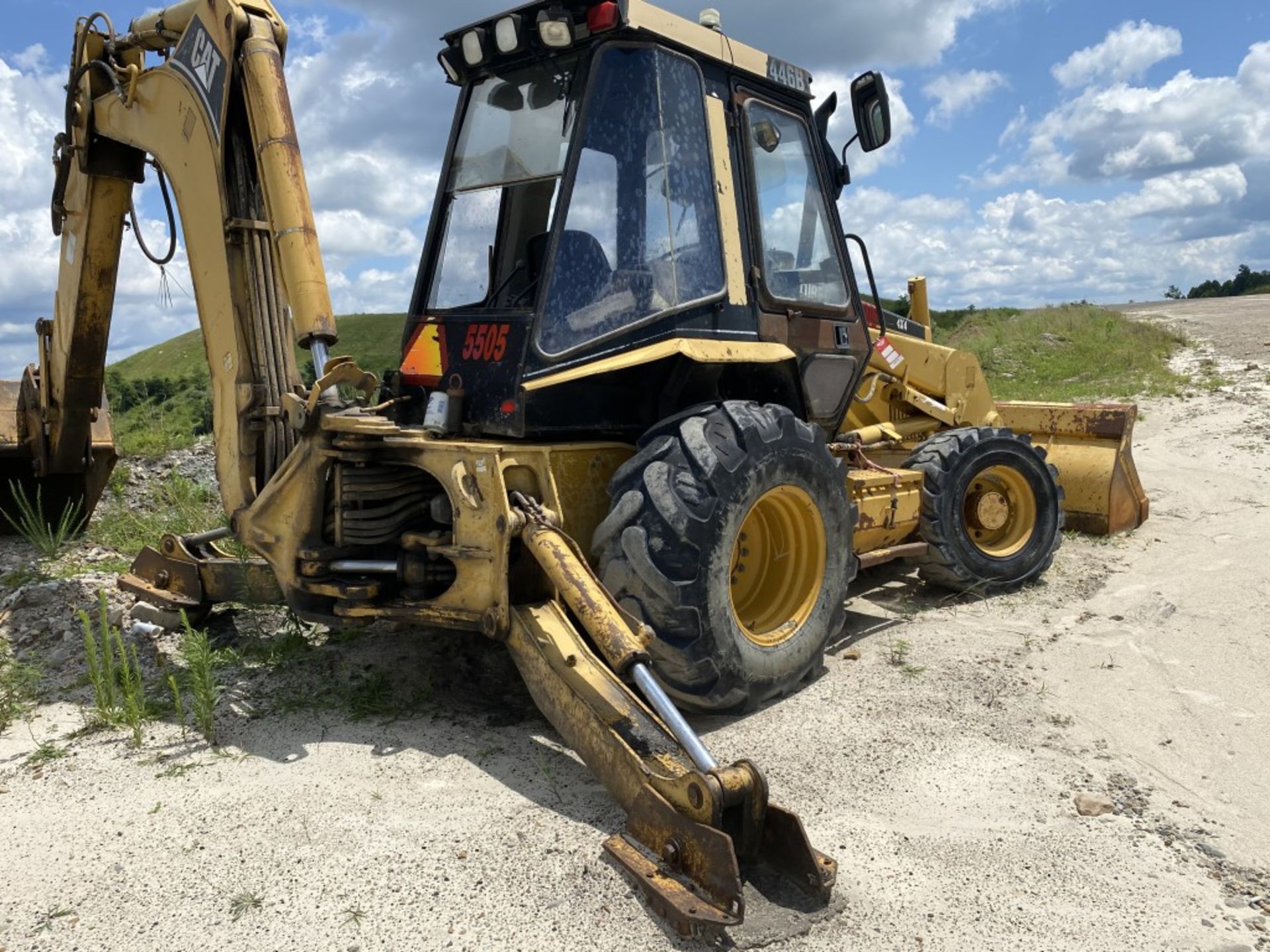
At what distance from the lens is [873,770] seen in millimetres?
3389

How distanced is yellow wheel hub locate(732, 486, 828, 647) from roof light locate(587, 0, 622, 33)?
6.22 ft

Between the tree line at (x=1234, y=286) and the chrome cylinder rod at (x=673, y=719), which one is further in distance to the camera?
the tree line at (x=1234, y=286)

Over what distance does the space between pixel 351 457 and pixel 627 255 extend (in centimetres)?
130

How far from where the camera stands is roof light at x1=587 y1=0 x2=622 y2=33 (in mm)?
3811

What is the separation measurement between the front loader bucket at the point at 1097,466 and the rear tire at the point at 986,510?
875mm

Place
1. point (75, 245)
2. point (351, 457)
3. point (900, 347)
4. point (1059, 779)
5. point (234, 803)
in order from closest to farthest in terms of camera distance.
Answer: point (234, 803), point (1059, 779), point (351, 457), point (75, 245), point (900, 347)

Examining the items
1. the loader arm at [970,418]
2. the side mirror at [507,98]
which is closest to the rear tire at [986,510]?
the loader arm at [970,418]

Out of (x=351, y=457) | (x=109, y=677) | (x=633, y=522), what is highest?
(x=351, y=457)

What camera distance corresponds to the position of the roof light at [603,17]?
12.5ft

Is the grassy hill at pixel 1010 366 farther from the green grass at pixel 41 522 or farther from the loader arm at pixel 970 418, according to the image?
the loader arm at pixel 970 418

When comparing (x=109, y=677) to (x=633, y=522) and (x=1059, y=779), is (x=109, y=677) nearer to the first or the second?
(x=633, y=522)

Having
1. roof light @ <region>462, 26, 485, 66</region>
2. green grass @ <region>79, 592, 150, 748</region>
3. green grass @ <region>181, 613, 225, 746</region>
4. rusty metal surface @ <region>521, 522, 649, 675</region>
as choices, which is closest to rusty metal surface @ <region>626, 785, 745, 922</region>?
rusty metal surface @ <region>521, 522, 649, 675</region>

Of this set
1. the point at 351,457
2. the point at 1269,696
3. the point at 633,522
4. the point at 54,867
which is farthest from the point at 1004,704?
the point at 54,867

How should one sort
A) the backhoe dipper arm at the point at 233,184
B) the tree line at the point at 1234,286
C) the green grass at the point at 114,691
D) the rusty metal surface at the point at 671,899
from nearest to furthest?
1. the rusty metal surface at the point at 671,899
2. the green grass at the point at 114,691
3. the backhoe dipper arm at the point at 233,184
4. the tree line at the point at 1234,286
